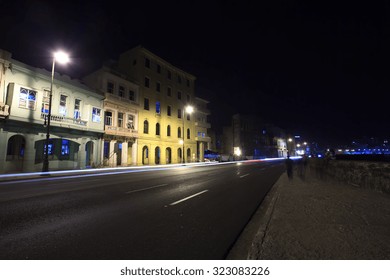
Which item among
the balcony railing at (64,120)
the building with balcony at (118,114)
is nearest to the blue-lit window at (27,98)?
the balcony railing at (64,120)

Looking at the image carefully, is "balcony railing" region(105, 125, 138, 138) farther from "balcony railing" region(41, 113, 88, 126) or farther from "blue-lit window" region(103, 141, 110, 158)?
"balcony railing" region(41, 113, 88, 126)

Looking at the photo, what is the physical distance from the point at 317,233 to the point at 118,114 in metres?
26.7

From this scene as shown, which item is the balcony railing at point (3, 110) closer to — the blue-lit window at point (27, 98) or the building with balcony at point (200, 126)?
→ the blue-lit window at point (27, 98)

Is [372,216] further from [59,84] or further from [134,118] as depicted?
[134,118]

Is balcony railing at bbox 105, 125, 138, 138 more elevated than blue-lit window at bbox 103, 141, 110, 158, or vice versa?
balcony railing at bbox 105, 125, 138, 138

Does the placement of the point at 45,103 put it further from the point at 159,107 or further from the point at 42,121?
the point at 159,107

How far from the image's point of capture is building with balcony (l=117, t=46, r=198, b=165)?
99.3ft

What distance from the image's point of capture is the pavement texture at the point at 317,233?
118 inches

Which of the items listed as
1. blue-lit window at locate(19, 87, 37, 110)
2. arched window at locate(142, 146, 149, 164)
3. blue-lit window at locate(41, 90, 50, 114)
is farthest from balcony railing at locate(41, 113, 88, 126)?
arched window at locate(142, 146, 149, 164)

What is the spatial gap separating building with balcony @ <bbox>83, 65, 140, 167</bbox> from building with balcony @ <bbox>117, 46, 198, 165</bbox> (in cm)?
111

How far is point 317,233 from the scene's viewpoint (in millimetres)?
3717

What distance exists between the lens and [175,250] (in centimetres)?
323

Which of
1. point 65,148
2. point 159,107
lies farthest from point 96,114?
point 159,107
